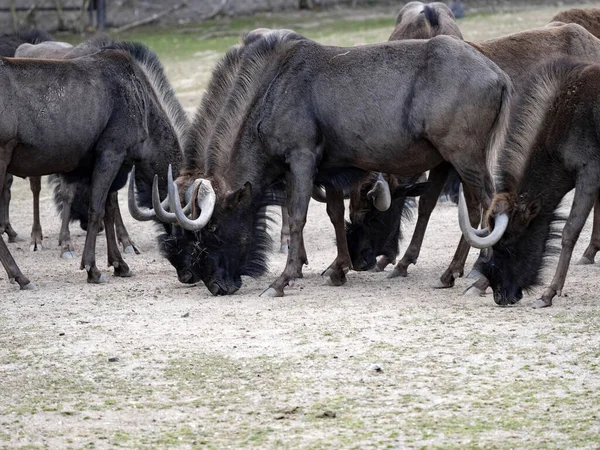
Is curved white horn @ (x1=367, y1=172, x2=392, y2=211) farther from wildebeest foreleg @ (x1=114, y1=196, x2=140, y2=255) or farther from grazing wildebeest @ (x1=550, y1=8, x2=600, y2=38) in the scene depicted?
grazing wildebeest @ (x1=550, y1=8, x2=600, y2=38)

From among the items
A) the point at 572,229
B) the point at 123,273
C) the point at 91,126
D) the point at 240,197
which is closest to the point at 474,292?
the point at 572,229

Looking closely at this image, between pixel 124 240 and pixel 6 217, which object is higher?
pixel 124 240

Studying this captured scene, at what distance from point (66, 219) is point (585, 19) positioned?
6383 millimetres

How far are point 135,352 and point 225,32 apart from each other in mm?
21732

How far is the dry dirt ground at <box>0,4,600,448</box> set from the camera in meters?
6.14

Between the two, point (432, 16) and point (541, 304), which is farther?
point (432, 16)

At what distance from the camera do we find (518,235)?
9.08 metres

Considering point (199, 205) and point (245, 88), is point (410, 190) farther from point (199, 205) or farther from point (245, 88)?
point (199, 205)

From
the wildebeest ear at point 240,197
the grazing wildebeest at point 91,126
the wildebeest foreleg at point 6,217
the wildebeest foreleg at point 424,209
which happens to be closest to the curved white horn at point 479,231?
the wildebeest foreleg at point 424,209

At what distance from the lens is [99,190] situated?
10.8 m

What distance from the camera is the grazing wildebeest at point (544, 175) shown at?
8.83 meters

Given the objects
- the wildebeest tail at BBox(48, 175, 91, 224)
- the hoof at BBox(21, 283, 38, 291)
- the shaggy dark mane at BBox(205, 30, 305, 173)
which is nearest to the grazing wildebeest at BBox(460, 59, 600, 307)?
the shaggy dark mane at BBox(205, 30, 305, 173)

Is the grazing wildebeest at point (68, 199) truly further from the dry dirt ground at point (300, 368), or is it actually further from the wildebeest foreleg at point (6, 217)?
the dry dirt ground at point (300, 368)

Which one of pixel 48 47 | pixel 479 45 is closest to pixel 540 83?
pixel 479 45
